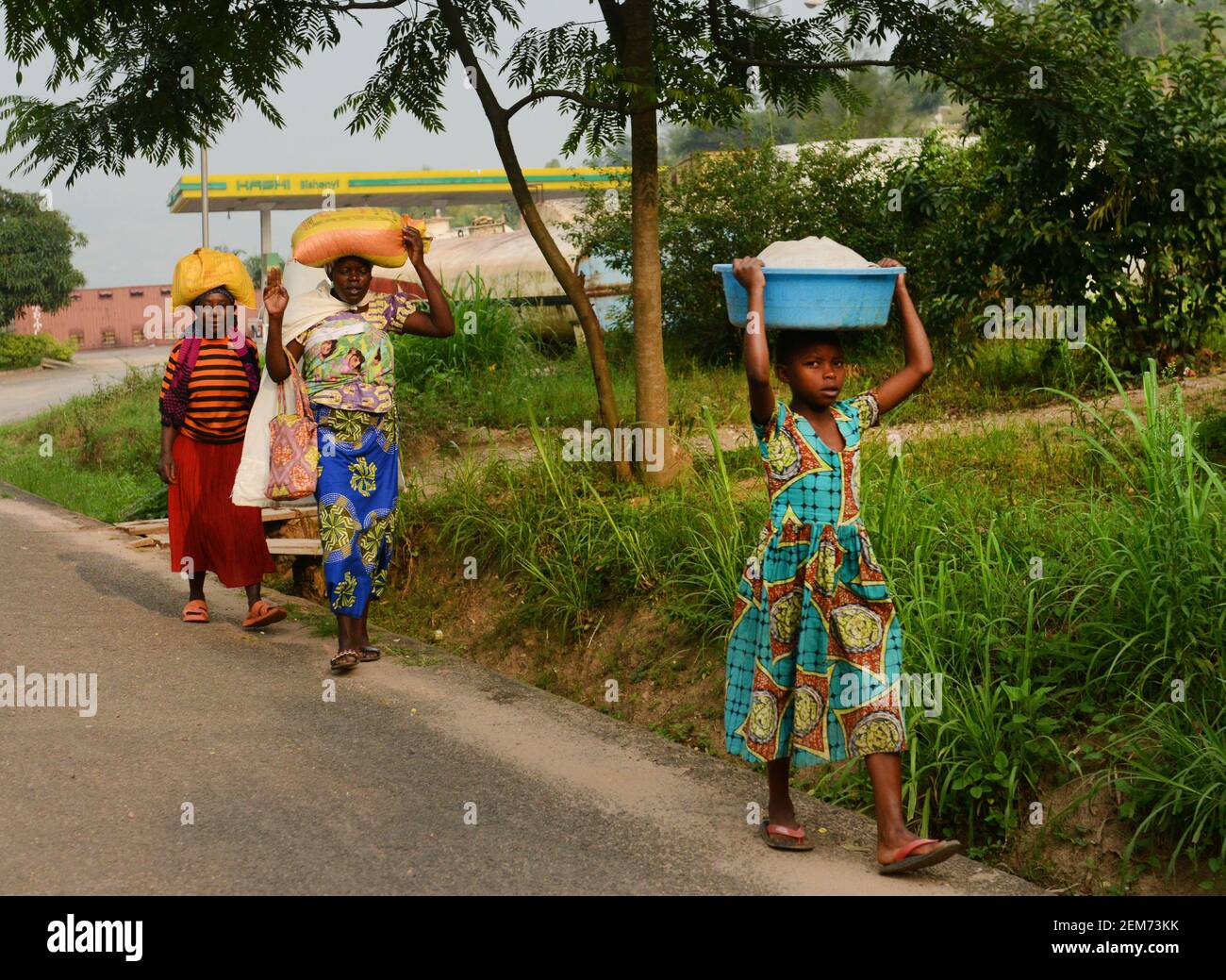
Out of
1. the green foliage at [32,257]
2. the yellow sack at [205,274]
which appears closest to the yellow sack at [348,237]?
the yellow sack at [205,274]

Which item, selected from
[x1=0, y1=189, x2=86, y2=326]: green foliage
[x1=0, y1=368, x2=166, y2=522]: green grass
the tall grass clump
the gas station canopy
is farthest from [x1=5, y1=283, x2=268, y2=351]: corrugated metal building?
the tall grass clump

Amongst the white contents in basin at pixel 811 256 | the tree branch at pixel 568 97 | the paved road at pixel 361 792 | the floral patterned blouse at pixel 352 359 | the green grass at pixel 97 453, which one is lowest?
the paved road at pixel 361 792

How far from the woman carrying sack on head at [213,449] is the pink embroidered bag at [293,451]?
3.52ft

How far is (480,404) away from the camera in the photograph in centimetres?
1121

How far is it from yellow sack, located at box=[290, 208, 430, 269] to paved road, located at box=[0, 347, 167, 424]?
53.2ft

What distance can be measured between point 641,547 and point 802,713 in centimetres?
251

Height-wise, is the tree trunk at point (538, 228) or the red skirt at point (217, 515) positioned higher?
the tree trunk at point (538, 228)

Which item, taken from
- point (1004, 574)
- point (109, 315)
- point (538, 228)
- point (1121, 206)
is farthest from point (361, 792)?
point (109, 315)

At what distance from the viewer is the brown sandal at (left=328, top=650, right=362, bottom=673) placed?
21.8ft

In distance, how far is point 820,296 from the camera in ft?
13.8

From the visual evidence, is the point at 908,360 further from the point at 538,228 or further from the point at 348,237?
the point at 538,228

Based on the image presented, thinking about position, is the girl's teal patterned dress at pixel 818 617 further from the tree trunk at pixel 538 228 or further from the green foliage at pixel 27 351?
the green foliage at pixel 27 351

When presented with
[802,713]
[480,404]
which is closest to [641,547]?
[802,713]

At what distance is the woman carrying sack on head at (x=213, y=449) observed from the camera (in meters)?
7.77
